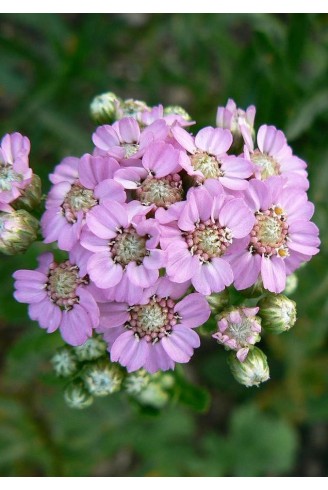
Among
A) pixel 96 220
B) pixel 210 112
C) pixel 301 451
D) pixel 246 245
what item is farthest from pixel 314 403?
pixel 96 220

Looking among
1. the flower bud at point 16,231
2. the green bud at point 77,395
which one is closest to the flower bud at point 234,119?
the flower bud at point 16,231

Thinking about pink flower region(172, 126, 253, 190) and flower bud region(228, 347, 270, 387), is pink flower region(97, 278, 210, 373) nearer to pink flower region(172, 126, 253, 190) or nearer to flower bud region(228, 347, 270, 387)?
flower bud region(228, 347, 270, 387)

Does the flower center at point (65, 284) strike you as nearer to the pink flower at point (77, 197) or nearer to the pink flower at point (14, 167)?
the pink flower at point (77, 197)

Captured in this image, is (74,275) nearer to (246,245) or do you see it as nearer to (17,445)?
(246,245)

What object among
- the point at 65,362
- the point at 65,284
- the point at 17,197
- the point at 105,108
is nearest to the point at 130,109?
the point at 105,108

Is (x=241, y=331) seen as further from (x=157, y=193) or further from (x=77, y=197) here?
(x=77, y=197)
